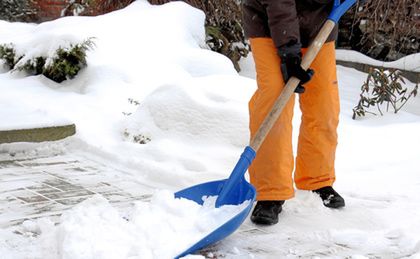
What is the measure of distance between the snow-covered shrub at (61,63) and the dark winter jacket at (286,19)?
300 cm

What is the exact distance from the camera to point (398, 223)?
295 cm

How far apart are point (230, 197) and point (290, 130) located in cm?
46

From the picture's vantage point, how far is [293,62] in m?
2.88

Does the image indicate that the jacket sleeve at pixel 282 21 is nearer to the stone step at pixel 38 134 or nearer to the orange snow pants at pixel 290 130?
the orange snow pants at pixel 290 130

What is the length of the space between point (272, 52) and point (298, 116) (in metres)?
1.86

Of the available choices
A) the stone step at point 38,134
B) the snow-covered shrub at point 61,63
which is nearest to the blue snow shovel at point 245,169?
the stone step at point 38,134

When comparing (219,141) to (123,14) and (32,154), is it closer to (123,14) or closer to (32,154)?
(32,154)

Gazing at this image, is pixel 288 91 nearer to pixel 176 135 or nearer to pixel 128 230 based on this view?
pixel 128 230

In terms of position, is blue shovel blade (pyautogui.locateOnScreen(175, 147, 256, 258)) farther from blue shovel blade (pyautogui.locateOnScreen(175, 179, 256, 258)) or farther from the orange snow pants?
the orange snow pants

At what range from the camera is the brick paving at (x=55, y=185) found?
3.10 metres

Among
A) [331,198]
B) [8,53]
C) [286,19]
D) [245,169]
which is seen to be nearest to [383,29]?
[8,53]

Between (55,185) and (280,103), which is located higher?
(280,103)

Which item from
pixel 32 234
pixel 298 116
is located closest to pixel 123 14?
pixel 298 116

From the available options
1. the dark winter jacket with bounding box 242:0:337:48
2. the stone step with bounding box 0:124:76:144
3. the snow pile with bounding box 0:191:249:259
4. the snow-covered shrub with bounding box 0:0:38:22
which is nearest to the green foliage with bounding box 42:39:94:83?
the stone step with bounding box 0:124:76:144
